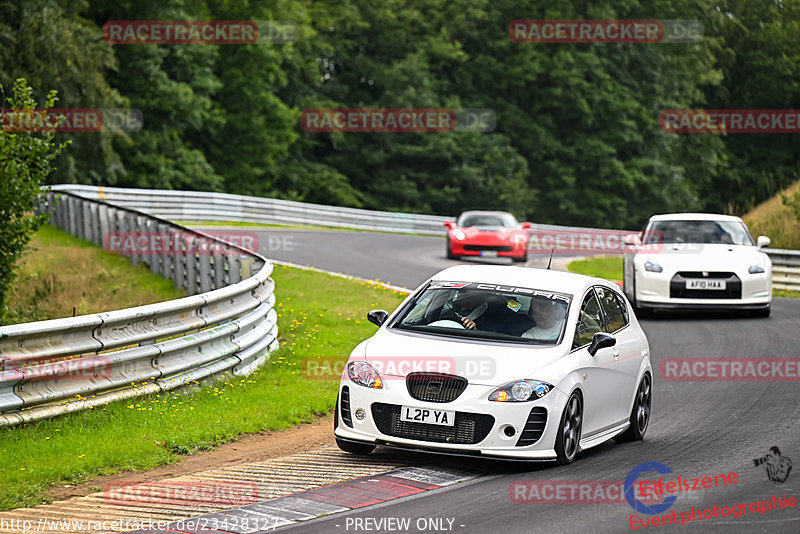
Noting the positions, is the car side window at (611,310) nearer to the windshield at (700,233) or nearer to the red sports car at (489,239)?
the windshield at (700,233)

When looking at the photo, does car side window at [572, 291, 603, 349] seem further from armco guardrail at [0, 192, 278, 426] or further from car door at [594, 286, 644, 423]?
armco guardrail at [0, 192, 278, 426]

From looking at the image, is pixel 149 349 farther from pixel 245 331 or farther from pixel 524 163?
pixel 524 163

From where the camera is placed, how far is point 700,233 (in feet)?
60.8

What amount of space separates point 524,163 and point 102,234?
4149cm

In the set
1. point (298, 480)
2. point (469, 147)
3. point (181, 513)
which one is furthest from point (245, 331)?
point (469, 147)

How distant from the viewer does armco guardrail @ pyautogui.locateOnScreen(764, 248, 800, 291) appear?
23891 millimetres

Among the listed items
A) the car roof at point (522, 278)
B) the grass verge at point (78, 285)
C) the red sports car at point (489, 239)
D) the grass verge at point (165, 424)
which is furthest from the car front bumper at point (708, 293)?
the red sports car at point (489, 239)

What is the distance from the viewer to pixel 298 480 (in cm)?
780

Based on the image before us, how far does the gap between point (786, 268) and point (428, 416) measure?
1815 cm

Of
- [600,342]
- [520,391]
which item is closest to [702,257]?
[600,342]

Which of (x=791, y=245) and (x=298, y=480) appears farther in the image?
(x=791, y=245)

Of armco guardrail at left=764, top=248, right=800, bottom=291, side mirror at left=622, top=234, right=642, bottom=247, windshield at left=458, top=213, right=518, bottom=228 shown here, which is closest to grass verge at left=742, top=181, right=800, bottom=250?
armco guardrail at left=764, top=248, right=800, bottom=291

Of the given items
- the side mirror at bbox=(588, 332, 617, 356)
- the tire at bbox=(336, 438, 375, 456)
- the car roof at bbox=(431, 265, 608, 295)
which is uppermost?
the car roof at bbox=(431, 265, 608, 295)

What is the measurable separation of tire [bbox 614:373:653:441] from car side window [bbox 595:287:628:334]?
0.55 meters
